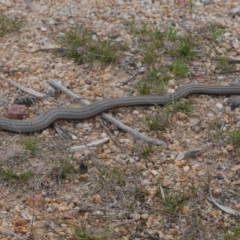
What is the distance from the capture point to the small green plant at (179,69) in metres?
6.55

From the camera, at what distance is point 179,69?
6.55m

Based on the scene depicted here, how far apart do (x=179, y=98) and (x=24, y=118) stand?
4.87 feet

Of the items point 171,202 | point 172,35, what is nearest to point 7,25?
point 172,35

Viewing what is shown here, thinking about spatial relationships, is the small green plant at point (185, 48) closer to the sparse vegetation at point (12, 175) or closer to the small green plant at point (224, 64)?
the small green plant at point (224, 64)

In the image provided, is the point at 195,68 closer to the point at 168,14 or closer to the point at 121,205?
the point at 168,14

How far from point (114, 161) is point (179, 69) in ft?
5.09

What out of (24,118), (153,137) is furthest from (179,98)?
(24,118)

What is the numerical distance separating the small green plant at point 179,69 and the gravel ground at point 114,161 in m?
0.07

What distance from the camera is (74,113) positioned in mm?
5914

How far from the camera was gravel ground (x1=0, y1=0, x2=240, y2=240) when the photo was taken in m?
4.80

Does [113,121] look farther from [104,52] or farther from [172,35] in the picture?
[172,35]

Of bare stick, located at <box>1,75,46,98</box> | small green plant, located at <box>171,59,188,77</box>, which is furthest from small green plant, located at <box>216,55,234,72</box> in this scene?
bare stick, located at <box>1,75,46,98</box>

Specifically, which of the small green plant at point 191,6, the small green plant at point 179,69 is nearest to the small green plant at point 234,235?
the small green plant at point 179,69

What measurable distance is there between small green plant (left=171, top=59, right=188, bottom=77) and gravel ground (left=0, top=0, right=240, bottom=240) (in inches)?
2.8
